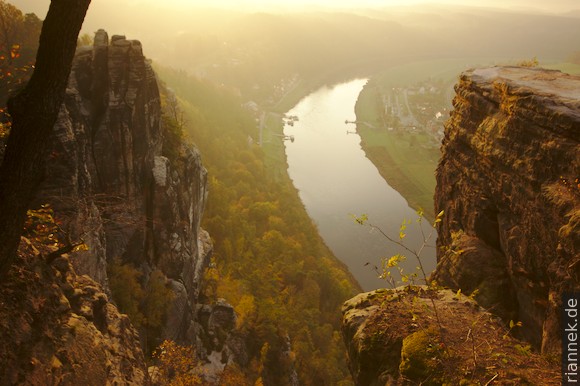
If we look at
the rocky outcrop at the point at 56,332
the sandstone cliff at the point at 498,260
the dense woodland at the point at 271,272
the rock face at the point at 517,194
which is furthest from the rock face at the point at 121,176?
the rock face at the point at 517,194

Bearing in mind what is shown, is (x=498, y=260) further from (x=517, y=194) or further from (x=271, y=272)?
(x=271, y=272)

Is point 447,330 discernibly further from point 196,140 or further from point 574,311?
point 196,140

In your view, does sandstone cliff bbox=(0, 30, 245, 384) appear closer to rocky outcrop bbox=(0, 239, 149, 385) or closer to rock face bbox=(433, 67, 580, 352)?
rocky outcrop bbox=(0, 239, 149, 385)

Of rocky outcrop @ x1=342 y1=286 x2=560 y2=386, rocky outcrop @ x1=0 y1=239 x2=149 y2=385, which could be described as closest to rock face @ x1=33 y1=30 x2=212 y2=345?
rocky outcrop @ x1=0 y1=239 x2=149 y2=385

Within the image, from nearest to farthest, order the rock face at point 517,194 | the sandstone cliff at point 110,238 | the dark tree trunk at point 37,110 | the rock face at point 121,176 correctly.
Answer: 1. the dark tree trunk at point 37,110
2. the sandstone cliff at point 110,238
3. the rock face at point 517,194
4. the rock face at point 121,176

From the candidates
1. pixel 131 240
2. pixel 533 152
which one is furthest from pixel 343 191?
pixel 533 152

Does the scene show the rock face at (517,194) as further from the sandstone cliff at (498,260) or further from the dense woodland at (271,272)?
the dense woodland at (271,272)

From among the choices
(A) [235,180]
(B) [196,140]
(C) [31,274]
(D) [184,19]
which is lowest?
(A) [235,180]

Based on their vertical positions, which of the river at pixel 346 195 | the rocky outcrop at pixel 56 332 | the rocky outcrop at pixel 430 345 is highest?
the rocky outcrop at pixel 56 332
